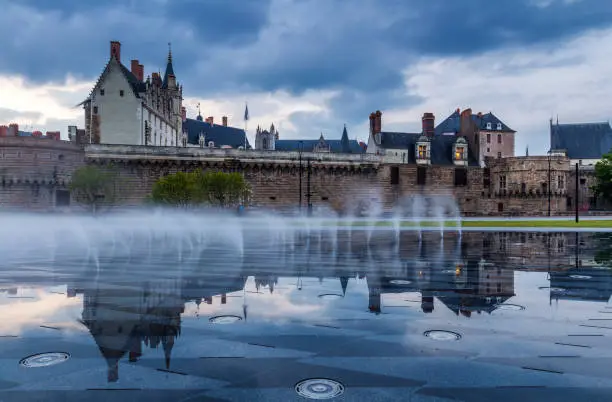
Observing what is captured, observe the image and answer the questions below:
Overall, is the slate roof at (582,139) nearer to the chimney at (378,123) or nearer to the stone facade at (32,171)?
the chimney at (378,123)

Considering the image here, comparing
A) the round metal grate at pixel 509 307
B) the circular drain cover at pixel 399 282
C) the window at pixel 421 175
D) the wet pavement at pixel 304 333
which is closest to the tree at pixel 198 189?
the window at pixel 421 175

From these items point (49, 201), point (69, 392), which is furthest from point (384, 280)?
point (49, 201)

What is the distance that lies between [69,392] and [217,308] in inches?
147

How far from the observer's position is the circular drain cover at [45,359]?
5.59 metres

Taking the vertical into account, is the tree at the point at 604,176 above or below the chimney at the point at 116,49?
below

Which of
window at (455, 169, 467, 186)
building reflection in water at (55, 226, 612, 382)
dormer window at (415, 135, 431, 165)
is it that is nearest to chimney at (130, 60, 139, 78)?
dormer window at (415, 135, 431, 165)

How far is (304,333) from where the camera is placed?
695cm

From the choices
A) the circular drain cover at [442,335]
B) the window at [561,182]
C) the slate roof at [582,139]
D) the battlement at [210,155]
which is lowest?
the circular drain cover at [442,335]

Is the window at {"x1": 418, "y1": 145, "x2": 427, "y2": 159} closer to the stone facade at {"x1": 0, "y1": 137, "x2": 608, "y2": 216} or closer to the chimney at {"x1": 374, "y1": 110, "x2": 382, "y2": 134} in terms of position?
the stone facade at {"x1": 0, "y1": 137, "x2": 608, "y2": 216}

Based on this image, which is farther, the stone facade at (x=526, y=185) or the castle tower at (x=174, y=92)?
the castle tower at (x=174, y=92)

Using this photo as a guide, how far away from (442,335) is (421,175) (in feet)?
196

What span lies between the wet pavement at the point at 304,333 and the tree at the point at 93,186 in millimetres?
37310

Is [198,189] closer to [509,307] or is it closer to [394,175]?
[394,175]

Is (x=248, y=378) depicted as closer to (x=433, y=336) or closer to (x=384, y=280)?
(x=433, y=336)
